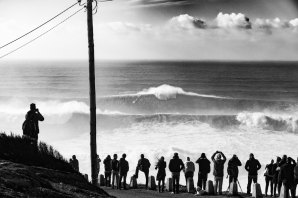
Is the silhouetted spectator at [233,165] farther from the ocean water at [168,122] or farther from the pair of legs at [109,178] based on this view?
the ocean water at [168,122]

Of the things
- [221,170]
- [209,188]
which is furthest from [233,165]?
[209,188]

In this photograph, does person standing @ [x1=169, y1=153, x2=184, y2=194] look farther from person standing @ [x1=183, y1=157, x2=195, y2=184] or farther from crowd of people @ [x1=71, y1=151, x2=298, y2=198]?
person standing @ [x1=183, y1=157, x2=195, y2=184]

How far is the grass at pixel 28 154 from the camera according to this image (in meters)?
11.9

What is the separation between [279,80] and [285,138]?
75249 millimetres

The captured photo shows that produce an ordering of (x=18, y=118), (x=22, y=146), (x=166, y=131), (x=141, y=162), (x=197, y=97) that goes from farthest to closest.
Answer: (x=197, y=97) → (x=18, y=118) → (x=166, y=131) → (x=141, y=162) → (x=22, y=146)

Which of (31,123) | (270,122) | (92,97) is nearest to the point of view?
(92,97)

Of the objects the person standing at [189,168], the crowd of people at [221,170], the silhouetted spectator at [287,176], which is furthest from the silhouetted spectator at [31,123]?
the silhouetted spectator at [287,176]

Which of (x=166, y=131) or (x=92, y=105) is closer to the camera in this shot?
(x=92, y=105)

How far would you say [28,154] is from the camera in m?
12.3

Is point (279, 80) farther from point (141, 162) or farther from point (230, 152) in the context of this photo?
point (141, 162)

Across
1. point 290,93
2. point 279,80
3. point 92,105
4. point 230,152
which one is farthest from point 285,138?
point 279,80

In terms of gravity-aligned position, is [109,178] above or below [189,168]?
below

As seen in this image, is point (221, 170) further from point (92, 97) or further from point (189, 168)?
point (92, 97)

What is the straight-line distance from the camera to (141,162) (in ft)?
60.2
